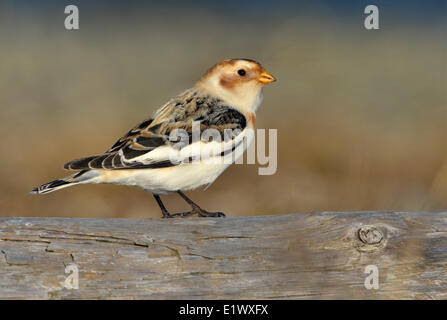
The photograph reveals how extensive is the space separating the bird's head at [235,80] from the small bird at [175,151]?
99mm

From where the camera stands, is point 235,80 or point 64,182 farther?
point 235,80

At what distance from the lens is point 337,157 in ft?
23.7

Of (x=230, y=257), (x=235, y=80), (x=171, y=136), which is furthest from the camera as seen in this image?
(x=235, y=80)

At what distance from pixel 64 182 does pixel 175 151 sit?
629 millimetres

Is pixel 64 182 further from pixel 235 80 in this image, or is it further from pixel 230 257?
pixel 235 80

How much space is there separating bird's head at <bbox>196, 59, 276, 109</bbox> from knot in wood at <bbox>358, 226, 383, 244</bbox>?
1608 mm

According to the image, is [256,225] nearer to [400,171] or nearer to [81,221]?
[81,221]

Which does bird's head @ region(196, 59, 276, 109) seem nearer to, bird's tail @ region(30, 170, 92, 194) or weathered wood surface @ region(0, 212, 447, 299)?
bird's tail @ region(30, 170, 92, 194)

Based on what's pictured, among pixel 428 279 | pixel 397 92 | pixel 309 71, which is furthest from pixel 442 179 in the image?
pixel 309 71

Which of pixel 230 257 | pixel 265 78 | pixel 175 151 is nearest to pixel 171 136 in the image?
pixel 175 151

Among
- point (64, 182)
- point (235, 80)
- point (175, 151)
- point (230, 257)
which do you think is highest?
point (235, 80)

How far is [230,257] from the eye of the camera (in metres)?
3.27

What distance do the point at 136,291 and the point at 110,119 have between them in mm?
4912

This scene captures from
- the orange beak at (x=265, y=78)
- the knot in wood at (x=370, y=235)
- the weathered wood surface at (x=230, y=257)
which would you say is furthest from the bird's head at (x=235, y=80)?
the knot in wood at (x=370, y=235)
